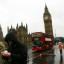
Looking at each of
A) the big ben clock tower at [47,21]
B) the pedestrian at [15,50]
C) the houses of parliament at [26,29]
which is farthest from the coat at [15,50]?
the big ben clock tower at [47,21]

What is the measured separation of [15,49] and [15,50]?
2 cm

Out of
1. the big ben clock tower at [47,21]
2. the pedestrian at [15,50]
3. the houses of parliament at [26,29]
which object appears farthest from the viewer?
the big ben clock tower at [47,21]

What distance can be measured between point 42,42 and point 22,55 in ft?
114

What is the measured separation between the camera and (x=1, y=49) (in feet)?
18.5

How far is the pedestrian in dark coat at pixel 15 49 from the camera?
216 inches

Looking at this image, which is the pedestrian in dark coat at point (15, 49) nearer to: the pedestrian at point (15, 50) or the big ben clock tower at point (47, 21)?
the pedestrian at point (15, 50)

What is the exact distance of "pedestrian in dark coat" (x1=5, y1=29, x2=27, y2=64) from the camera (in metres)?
5.48

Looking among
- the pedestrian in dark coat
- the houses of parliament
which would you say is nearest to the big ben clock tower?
the houses of parliament

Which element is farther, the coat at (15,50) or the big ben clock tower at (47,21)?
the big ben clock tower at (47,21)

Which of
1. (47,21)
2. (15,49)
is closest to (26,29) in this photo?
(47,21)

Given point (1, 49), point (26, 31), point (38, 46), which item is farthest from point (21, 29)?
point (1, 49)

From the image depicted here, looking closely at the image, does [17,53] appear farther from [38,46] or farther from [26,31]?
[26,31]

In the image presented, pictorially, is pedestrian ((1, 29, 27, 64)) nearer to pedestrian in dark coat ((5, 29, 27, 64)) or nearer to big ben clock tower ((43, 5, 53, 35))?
pedestrian in dark coat ((5, 29, 27, 64))

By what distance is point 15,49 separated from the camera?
5.56 meters
